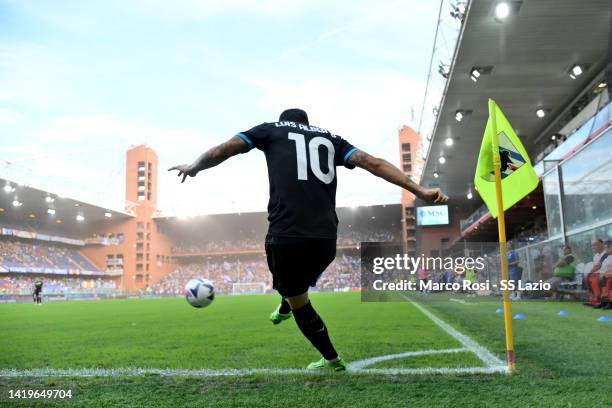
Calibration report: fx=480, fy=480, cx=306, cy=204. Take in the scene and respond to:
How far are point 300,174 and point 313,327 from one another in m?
1.18

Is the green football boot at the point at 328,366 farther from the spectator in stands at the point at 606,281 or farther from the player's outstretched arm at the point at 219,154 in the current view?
the spectator in stands at the point at 606,281

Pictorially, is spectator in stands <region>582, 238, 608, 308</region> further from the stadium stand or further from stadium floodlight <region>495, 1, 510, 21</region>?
the stadium stand

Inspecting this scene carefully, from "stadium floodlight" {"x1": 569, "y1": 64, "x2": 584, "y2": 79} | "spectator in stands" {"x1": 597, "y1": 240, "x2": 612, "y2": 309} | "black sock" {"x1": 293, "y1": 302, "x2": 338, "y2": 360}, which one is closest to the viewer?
"black sock" {"x1": 293, "y1": 302, "x2": 338, "y2": 360}

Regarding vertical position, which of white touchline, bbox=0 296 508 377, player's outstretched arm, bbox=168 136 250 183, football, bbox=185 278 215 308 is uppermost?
player's outstretched arm, bbox=168 136 250 183

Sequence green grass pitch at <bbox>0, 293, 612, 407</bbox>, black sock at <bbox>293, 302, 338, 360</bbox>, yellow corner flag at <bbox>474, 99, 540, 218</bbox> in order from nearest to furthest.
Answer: green grass pitch at <bbox>0, 293, 612, 407</bbox> → black sock at <bbox>293, 302, 338, 360</bbox> → yellow corner flag at <bbox>474, 99, 540, 218</bbox>

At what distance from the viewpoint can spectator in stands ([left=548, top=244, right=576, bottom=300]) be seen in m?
13.1

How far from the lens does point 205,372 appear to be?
12.6ft

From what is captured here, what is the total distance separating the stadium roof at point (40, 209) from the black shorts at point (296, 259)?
44.6 m

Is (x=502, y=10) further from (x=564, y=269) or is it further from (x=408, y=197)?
(x=408, y=197)

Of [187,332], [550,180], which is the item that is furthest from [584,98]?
[187,332]

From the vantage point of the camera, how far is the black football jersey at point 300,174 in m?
3.34

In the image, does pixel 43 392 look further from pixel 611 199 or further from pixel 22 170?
pixel 22 170

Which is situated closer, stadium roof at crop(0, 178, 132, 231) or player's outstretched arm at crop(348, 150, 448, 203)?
player's outstretched arm at crop(348, 150, 448, 203)

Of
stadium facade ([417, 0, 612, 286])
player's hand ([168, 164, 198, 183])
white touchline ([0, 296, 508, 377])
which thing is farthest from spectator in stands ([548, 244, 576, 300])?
player's hand ([168, 164, 198, 183])
